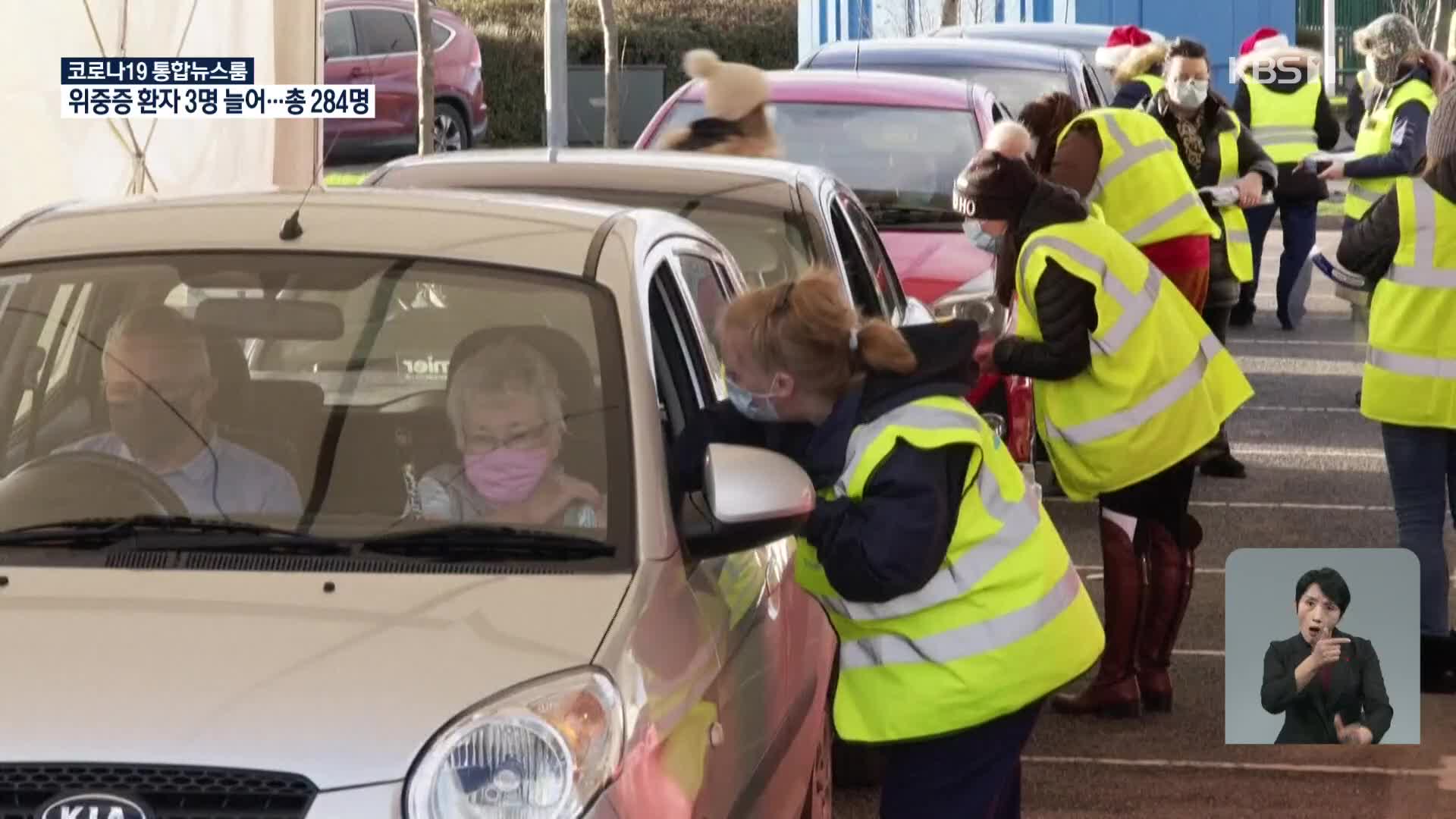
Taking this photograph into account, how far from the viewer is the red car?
10.4 m

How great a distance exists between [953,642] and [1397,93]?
8.44 m

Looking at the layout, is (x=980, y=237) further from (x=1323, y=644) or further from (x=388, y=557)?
(x=388, y=557)

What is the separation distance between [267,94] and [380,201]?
15.8ft

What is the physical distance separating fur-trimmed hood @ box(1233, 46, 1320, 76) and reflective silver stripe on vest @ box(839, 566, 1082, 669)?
12297 millimetres

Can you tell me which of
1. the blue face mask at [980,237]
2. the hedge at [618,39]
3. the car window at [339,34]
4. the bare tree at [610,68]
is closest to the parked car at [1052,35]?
the bare tree at [610,68]

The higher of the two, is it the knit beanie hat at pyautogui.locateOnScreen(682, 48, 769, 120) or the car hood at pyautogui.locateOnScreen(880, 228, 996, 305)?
the knit beanie hat at pyautogui.locateOnScreen(682, 48, 769, 120)

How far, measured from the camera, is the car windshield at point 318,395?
4324 millimetres

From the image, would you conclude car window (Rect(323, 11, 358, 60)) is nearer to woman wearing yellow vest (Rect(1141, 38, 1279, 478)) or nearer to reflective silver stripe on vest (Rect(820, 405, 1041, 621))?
woman wearing yellow vest (Rect(1141, 38, 1279, 478))

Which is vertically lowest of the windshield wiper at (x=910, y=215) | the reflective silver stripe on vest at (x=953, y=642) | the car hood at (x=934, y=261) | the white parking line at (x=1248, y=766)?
the white parking line at (x=1248, y=766)

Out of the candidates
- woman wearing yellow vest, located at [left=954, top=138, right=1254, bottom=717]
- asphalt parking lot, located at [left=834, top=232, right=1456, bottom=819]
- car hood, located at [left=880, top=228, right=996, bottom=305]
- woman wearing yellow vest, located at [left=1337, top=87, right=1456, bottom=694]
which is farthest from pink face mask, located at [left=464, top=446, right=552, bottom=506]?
car hood, located at [left=880, top=228, right=996, bottom=305]

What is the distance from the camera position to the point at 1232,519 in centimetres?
1120

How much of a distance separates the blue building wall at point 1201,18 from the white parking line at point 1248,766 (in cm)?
3082

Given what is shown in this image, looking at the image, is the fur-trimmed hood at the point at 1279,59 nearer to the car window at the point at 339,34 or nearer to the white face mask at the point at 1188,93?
the white face mask at the point at 1188,93

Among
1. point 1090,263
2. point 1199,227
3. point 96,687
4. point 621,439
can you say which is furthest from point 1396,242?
point 96,687
